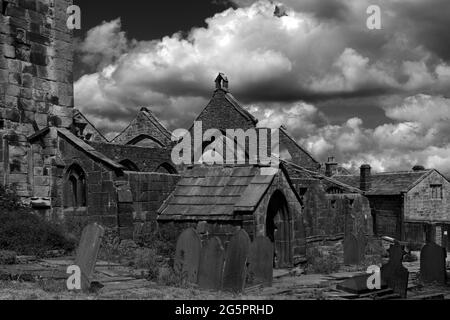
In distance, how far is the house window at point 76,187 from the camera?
15.7 metres

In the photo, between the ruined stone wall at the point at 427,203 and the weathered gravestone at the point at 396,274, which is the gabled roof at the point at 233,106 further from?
the weathered gravestone at the point at 396,274

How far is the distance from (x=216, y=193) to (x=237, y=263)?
5347 millimetres

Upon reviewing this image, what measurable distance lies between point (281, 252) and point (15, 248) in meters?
7.32

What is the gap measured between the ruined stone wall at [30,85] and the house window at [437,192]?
99.4ft

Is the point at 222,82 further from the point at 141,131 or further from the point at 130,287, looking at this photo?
the point at 130,287

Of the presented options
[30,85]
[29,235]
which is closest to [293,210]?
[29,235]

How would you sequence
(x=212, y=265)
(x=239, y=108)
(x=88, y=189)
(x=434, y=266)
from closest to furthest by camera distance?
(x=212, y=265), (x=434, y=266), (x=88, y=189), (x=239, y=108)

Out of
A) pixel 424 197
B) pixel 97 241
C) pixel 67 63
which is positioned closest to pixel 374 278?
pixel 97 241

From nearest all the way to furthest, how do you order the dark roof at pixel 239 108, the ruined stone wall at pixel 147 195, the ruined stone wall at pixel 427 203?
the ruined stone wall at pixel 147 195, the dark roof at pixel 239 108, the ruined stone wall at pixel 427 203

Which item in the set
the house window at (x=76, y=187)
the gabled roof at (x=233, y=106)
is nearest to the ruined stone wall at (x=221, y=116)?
the gabled roof at (x=233, y=106)

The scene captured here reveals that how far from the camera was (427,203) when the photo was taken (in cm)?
3856

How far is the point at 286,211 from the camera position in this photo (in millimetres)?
15438

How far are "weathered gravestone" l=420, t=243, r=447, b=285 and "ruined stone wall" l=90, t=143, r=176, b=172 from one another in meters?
13.2

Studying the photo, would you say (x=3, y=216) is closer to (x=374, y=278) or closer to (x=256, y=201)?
(x=256, y=201)
